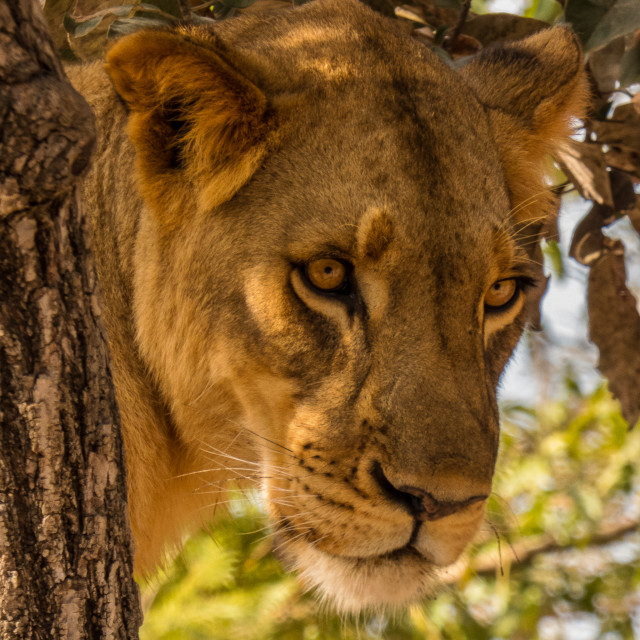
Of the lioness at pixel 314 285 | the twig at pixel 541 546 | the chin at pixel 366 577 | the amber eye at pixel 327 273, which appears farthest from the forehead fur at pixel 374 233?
the twig at pixel 541 546

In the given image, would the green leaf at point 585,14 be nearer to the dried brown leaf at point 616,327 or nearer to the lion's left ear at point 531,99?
the lion's left ear at point 531,99

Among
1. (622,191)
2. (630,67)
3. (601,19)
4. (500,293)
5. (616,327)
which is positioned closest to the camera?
(601,19)

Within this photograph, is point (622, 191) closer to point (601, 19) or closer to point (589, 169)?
point (589, 169)

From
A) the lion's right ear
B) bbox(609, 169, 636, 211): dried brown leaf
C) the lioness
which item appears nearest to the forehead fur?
the lioness

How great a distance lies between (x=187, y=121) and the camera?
3107mm

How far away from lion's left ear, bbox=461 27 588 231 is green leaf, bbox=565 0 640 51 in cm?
42

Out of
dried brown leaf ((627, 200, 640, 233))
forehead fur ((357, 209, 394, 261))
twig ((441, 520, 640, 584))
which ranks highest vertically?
dried brown leaf ((627, 200, 640, 233))

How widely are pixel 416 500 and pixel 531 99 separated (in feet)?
6.23

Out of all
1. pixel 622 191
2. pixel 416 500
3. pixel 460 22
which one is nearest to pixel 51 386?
pixel 416 500

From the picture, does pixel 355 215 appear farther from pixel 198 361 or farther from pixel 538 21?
pixel 538 21

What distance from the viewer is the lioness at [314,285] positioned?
2818 mm

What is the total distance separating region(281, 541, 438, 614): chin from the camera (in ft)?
9.36

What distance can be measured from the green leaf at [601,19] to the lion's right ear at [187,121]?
1.17 metres

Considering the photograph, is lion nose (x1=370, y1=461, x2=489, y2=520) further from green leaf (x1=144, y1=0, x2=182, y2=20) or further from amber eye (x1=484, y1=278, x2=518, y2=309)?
green leaf (x1=144, y1=0, x2=182, y2=20)
